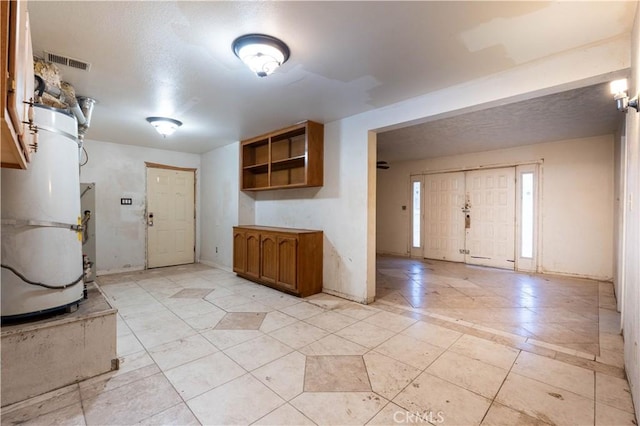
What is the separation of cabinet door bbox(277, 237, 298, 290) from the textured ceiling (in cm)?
242

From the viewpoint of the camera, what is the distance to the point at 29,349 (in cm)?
182

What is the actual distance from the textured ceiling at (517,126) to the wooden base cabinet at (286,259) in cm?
229

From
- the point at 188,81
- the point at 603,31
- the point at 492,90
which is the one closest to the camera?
the point at 603,31

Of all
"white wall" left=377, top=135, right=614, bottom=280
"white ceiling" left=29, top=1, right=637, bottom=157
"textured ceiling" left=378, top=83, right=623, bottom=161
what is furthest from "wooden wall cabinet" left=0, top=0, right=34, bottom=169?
"white wall" left=377, top=135, right=614, bottom=280

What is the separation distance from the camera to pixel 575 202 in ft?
16.6

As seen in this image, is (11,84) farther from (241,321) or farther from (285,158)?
(285,158)

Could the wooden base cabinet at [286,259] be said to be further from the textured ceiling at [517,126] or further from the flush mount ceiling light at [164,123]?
the textured ceiling at [517,126]

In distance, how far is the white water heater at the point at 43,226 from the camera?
1759 mm

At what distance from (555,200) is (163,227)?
7714 mm

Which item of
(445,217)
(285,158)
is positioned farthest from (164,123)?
(445,217)

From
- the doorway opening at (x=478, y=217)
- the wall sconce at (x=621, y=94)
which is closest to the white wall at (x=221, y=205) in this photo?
the doorway opening at (x=478, y=217)

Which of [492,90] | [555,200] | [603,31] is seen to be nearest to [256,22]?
[492,90]

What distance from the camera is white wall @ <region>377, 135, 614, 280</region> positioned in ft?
15.9

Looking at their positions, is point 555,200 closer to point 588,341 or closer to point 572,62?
point 588,341
